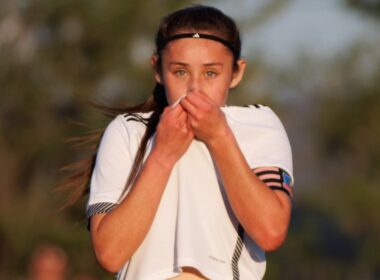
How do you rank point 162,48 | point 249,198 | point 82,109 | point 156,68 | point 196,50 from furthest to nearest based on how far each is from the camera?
point 82,109 → point 156,68 → point 162,48 → point 196,50 → point 249,198

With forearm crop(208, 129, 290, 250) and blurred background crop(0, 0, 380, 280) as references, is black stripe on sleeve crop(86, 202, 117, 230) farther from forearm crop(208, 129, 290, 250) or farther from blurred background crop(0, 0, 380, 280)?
blurred background crop(0, 0, 380, 280)

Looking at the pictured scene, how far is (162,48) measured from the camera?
16.4ft

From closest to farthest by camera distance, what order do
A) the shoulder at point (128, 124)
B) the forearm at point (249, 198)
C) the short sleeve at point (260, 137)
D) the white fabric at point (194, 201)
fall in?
the forearm at point (249, 198) < the white fabric at point (194, 201) < the short sleeve at point (260, 137) < the shoulder at point (128, 124)

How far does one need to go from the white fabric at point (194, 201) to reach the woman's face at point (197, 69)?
4.7 inches

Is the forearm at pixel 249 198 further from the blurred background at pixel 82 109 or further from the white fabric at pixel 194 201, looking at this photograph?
the blurred background at pixel 82 109

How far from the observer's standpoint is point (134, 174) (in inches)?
193

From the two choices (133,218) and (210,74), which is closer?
(133,218)

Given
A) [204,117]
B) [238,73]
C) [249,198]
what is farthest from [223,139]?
[238,73]

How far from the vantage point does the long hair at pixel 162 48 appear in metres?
4.94

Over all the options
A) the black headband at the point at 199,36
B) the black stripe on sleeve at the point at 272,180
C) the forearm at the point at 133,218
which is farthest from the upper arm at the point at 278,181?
the black headband at the point at 199,36

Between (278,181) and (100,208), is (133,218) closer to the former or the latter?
(100,208)

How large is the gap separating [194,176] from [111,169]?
12.2 inches

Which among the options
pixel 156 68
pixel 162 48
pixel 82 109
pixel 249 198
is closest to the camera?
pixel 249 198

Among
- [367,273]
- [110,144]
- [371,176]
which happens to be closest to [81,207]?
[367,273]
